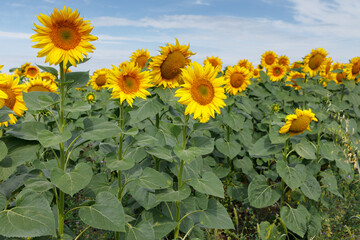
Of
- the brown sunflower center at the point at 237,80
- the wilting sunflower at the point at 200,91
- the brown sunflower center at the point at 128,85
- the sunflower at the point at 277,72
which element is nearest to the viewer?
the wilting sunflower at the point at 200,91

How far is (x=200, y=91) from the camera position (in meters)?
2.49

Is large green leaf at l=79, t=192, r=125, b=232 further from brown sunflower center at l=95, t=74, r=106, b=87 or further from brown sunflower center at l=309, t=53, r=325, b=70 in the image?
brown sunflower center at l=309, t=53, r=325, b=70

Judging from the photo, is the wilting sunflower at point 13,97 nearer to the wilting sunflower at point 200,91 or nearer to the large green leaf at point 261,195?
the wilting sunflower at point 200,91

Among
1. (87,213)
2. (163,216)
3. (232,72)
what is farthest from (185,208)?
(232,72)

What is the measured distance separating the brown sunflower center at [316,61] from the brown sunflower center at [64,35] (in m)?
4.24

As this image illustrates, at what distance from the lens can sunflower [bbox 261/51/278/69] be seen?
6953 millimetres

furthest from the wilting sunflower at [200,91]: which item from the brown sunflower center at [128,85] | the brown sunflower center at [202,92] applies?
the brown sunflower center at [128,85]

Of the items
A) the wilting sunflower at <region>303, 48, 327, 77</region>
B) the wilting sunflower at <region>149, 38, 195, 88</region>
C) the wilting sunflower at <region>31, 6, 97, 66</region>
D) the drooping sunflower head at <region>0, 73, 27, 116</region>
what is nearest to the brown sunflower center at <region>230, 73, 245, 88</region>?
the wilting sunflower at <region>149, 38, 195, 88</region>

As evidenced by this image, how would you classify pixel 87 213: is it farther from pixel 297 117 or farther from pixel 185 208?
pixel 297 117

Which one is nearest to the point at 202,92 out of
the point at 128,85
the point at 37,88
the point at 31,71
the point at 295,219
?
the point at 128,85

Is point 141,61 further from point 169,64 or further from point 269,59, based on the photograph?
point 269,59

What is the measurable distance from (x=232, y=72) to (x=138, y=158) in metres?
2.12

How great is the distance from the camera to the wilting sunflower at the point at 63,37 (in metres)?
2.04

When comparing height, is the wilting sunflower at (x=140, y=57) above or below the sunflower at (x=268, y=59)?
below
